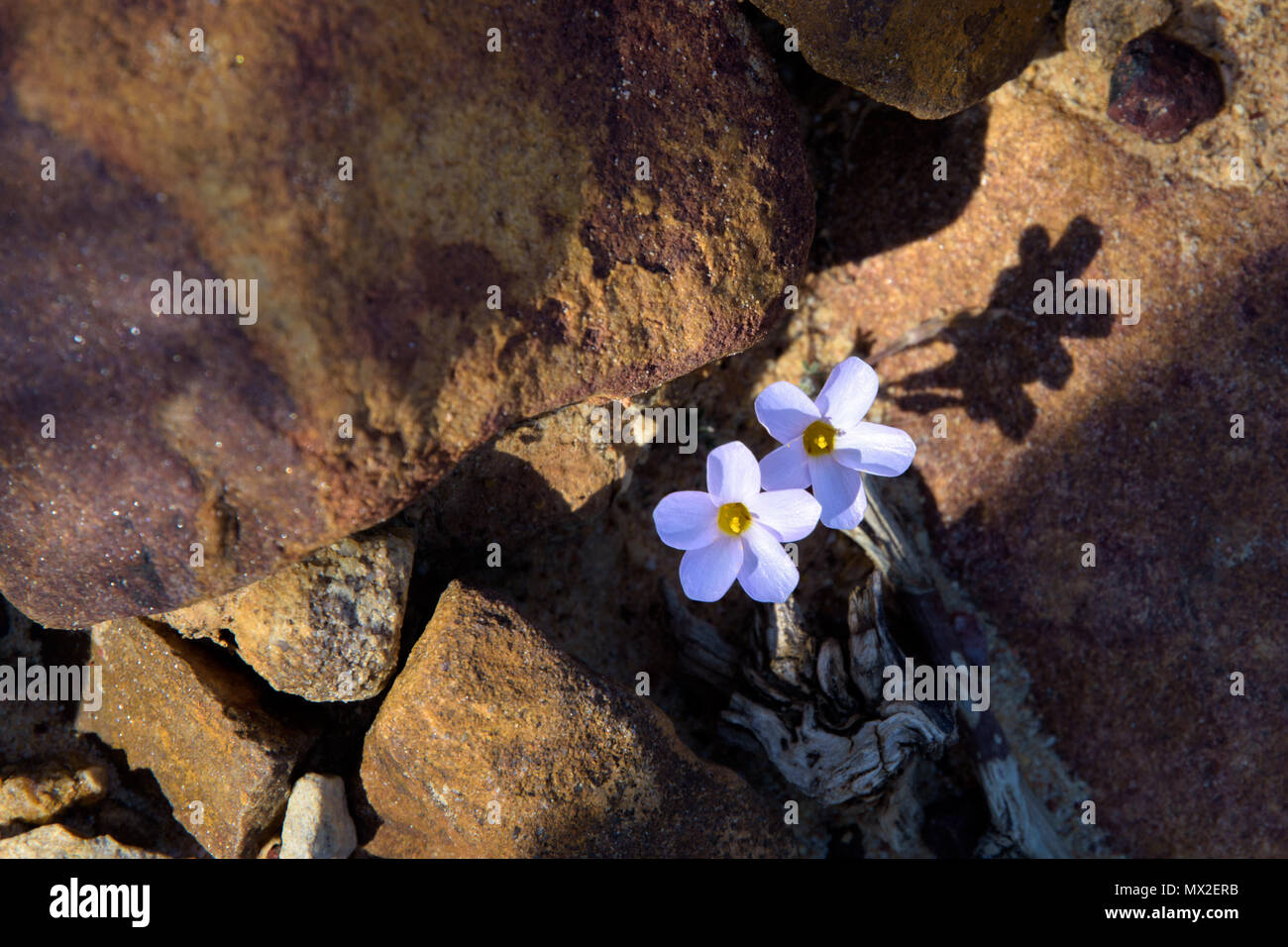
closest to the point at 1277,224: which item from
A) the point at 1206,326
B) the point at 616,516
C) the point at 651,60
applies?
the point at 1206,326

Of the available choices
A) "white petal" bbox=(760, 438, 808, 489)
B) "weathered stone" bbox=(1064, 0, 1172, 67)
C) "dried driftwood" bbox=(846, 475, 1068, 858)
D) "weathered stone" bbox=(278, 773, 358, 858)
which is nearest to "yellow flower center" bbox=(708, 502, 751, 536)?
"white petal" bbox=(760, 438, 808, 489)

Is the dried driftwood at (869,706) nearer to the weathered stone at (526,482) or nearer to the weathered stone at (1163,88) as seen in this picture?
the weathered stone at (526,482)

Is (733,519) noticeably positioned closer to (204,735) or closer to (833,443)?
(833,443)

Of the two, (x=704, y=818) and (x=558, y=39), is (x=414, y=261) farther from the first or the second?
(x=704, y=818)

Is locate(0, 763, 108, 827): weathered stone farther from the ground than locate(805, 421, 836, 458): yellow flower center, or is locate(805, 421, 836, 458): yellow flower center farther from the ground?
locate(805, 421, 836, 458): yellow flower center

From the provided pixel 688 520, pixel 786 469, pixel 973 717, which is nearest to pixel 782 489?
pixel 786 469

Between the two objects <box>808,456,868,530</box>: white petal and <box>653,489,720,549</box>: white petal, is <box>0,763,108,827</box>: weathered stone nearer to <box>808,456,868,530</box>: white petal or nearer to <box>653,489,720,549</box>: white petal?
<box>653,489,720,549</box>: white petal
